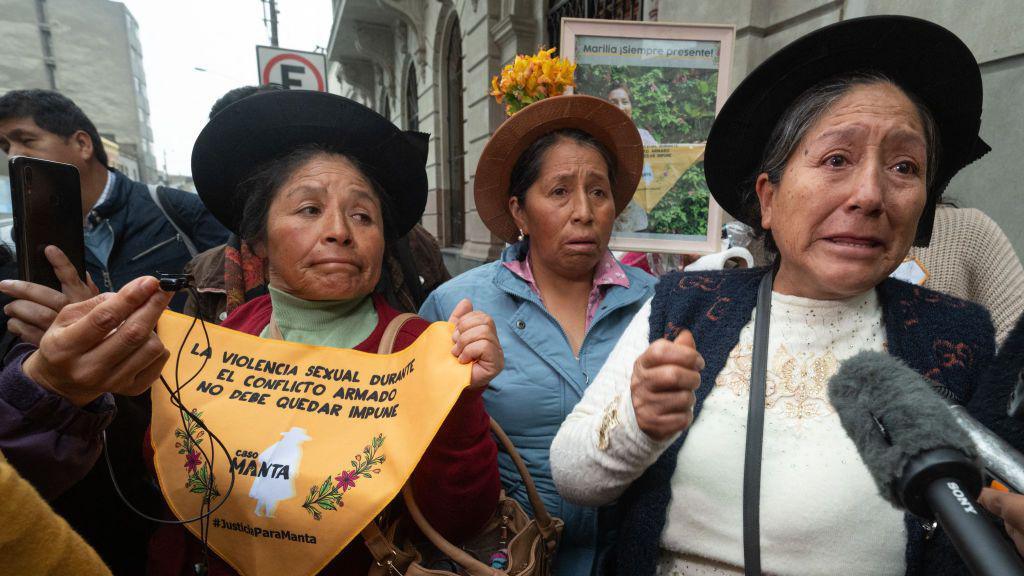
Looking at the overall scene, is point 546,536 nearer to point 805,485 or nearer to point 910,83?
point 805,485

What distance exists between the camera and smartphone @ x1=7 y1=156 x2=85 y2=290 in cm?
117

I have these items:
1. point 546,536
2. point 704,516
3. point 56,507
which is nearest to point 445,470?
point 546,536

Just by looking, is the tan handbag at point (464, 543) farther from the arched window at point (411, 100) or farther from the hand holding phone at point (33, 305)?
the arched window at point (411, 100)

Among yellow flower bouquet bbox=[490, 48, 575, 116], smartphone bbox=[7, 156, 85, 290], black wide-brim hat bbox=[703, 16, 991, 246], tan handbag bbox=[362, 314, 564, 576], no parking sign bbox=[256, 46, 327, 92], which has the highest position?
no parking sign bbox=[256, 46, 327, 92]

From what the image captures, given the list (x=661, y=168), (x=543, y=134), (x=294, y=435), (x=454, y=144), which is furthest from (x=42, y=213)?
(x=454, y=144)

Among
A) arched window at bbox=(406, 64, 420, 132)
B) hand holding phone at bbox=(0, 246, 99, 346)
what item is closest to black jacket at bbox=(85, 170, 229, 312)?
hand holding phone at bbox=(0, 246, 99, 346)

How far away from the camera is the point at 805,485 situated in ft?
3.70

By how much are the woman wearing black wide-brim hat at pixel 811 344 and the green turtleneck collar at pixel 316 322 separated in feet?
2.59

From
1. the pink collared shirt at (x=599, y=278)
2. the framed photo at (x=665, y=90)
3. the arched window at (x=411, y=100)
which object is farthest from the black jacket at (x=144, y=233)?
the arched window at (x=411, y=100)

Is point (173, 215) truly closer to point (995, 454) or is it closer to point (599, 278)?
point (599, 278)

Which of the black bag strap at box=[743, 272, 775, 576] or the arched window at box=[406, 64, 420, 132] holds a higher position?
the arched window at box=[406, 64, 420, 132]

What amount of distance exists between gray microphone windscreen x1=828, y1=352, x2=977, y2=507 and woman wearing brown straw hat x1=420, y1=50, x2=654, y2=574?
1.07m

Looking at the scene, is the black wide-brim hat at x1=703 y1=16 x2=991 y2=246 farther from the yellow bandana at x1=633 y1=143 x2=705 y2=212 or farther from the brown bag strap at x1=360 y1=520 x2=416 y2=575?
the brown bag strap at x1=360 y1=520 x2=416 y2=575

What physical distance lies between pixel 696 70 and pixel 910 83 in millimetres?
1574
